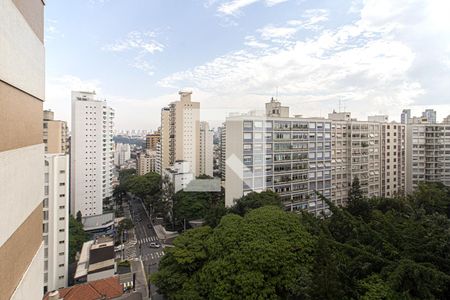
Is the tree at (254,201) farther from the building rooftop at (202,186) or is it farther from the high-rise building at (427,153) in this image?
the high-rise building at (427,153)

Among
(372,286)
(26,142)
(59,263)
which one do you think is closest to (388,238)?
(372,286)

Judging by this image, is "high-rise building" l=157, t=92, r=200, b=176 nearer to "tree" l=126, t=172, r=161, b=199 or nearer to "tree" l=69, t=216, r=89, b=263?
"tree" l=126, t=172, r=161, b=199

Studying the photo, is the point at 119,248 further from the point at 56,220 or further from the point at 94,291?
the point at 94,291

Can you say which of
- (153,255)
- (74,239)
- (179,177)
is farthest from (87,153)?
(153,255)

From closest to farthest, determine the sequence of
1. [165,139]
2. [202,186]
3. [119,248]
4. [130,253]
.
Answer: [130,253]
[119,248]
[202,186]
[165,139]

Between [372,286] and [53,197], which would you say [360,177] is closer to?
[372,286]

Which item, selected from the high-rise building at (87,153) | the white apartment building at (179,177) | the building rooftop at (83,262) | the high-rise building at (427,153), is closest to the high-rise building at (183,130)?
the white apartment building at (179,177)

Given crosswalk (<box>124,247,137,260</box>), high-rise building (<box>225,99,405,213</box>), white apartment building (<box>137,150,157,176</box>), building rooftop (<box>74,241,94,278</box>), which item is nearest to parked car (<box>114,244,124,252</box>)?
crosswalk (<box>124,247,137,260</box>)
